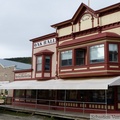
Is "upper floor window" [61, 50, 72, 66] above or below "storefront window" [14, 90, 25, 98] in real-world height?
above

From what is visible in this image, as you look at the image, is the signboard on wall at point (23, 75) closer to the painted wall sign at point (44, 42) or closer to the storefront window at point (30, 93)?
the storefront window at point (30, 93)

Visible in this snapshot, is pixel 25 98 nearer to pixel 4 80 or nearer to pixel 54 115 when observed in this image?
pixel 54 115

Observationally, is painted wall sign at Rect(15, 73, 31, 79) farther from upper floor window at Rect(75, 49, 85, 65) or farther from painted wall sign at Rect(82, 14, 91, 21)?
painted wall sign at Rect(82, 14, 91, 21)

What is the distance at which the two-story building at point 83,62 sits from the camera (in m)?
18.2

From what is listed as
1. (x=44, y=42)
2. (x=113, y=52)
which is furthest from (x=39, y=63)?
(x=113, y=52)

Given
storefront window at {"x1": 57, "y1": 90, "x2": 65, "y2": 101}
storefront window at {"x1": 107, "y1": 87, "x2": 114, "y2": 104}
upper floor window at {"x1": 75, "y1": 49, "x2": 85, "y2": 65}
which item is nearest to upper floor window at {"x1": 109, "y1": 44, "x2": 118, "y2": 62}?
storefront window at {"x1": 107, "y1": 87, "x2": 114, "y2": 104}

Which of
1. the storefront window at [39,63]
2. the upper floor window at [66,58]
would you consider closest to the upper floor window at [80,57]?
the upper floor window at [66,58]

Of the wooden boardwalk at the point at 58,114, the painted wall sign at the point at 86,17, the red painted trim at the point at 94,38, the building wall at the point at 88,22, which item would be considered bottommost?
the wooden boardwalk at the point at 58,114

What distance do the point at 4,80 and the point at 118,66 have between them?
28.3m

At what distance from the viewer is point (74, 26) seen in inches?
890

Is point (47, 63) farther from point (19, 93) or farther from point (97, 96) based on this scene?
point (97, 96)

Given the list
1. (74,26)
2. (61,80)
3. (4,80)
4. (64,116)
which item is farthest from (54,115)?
(4,80)

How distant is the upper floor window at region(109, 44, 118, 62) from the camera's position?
60.3 feet

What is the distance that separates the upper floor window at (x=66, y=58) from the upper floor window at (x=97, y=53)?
7.69 feet
